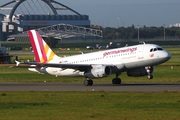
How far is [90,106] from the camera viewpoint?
3584cm

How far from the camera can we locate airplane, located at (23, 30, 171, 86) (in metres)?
54.9

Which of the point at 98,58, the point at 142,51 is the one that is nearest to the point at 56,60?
the point at 98,58

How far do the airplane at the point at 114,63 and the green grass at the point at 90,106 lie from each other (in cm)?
1010

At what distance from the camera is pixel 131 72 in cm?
5694

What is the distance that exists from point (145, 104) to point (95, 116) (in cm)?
620

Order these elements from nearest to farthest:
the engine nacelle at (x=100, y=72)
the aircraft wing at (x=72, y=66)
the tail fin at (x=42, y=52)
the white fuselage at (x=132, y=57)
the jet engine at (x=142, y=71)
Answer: the engine nacelle at (x=100, y=72)
the white fuselage at (x=132, y=57)
the jet engine at (x=142, y=71)
the aircraft wing at (x=72, y=66)
the tail fin at (x=42, y=52)

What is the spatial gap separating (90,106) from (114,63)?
2027 cm

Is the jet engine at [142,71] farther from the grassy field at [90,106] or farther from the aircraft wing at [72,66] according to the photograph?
the grassy field at [90,106]

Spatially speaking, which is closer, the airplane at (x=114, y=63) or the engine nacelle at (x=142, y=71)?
the airplane at (x=114, y=63)

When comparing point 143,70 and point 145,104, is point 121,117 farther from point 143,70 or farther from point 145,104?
point 143,70

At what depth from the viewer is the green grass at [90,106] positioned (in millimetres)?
31000

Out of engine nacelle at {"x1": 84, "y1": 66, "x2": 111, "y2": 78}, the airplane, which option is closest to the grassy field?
engine nacelle at {"x1": 84, "y1": 66, "x2": 111, "y2": 78}

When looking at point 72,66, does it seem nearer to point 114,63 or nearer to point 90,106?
point 114,63

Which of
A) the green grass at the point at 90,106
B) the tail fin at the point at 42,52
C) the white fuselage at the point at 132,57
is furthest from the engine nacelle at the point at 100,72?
the green grass at the point at 90,106
